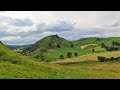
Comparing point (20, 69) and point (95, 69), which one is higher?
point (20, 69)

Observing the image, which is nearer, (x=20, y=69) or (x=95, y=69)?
(x=20, y=69)

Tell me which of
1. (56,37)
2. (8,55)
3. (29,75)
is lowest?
(29,75)

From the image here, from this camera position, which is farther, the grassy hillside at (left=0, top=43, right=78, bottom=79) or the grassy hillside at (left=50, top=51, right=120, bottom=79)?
the grassy hillside at (left=50, top=51, right=120, bottom=79)

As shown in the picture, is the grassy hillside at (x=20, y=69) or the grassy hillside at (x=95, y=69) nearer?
the grassy hillside at (x=20, y=69)
